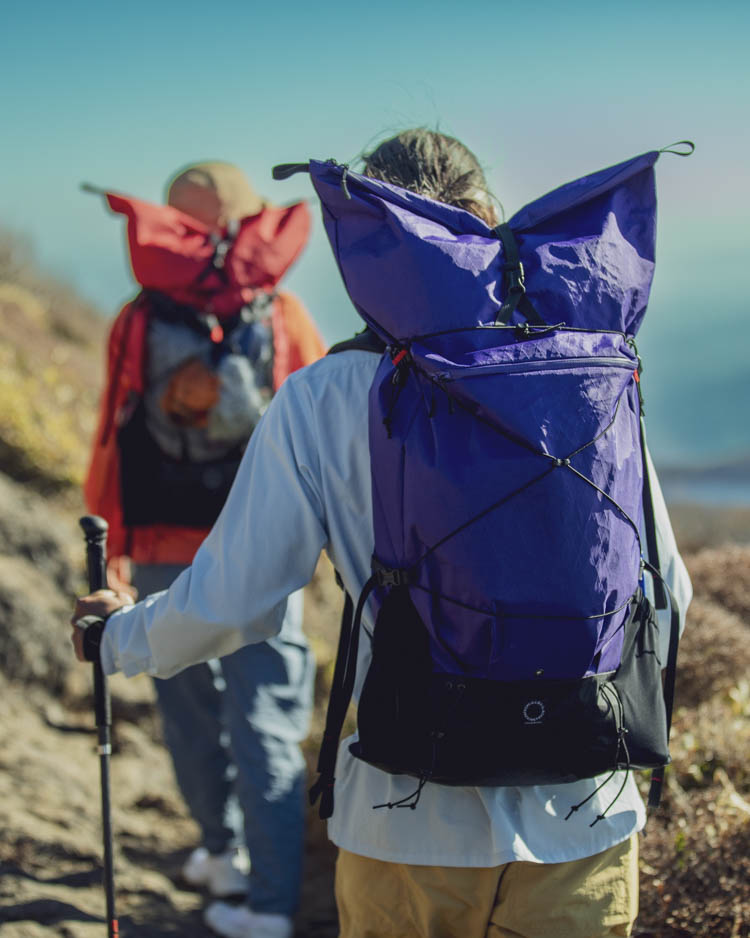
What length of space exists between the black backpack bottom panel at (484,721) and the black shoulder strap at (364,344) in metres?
0.48

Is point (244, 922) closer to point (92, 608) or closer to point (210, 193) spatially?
point (92, 608)

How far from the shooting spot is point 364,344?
1850 mm

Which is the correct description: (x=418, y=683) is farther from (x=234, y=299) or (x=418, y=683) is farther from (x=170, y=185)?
(x=170, y=185)

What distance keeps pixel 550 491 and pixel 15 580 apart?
3.93m

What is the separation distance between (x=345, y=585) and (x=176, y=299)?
1.46 meters

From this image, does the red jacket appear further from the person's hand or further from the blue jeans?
the person's hand

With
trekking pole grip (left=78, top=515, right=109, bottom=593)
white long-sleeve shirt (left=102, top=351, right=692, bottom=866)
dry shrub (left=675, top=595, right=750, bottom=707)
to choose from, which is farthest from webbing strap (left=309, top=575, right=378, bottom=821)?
dry shrub (left=675, top=595, right=750, bottom=707)

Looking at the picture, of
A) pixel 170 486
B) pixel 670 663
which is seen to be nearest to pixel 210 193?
pixel 170 486

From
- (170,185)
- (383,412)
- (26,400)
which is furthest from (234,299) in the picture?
(26,400)

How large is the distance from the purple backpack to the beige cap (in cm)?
157

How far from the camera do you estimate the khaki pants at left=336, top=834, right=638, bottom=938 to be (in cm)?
172

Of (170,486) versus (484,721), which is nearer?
(484,721)

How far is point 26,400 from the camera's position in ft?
19.7

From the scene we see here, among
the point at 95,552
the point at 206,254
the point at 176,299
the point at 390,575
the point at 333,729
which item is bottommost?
the point at 333,729
